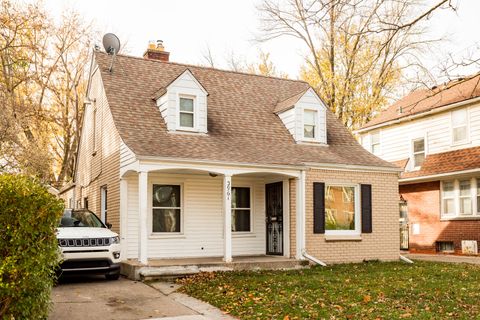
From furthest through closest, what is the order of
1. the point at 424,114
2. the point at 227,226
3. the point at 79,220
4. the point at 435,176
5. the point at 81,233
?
the point at 424,114 < the point at 435,176 < the point at 227,226 < the point at 79,220 < the point at 81,233

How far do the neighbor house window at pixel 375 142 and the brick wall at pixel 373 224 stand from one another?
929 centimetres

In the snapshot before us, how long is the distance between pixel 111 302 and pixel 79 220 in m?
4.31

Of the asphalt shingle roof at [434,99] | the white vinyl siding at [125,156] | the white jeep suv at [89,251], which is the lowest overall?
the white jeep suv at [89,251]

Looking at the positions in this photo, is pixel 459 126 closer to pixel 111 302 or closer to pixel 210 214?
pixel 210 214

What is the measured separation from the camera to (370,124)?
26.9 metres

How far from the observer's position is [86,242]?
1263cm

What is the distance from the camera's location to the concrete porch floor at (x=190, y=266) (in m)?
13.1

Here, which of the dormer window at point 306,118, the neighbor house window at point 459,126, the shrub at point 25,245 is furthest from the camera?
the neighbor house window at point 459,126

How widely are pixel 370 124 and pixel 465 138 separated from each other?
573cm

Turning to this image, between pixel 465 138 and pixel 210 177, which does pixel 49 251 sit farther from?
pixel 465 138

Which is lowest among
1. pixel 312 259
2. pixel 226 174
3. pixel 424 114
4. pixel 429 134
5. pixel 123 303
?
pixel 123 303

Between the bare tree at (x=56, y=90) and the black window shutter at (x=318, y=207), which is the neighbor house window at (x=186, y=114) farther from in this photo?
the bare tree at (x=56, y=90)

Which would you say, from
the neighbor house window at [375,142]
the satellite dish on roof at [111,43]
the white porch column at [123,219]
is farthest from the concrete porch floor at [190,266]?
the neighbor house window at [375,142]

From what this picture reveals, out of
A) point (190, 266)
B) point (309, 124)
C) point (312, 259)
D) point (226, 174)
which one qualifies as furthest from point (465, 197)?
point (190, 266)
